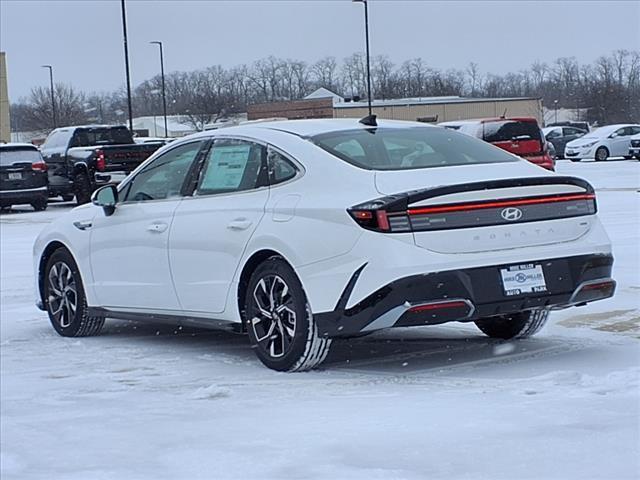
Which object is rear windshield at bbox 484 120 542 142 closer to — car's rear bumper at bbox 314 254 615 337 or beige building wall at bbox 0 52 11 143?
car's rear bumper at bbox 314 254 615 337

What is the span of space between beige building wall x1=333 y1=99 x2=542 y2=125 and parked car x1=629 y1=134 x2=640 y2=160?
3718 centimetres

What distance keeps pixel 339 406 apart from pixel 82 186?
21.2 meters

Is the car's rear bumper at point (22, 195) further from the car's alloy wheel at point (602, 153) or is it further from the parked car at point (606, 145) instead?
the car's alloy wheel at point (602, 153)

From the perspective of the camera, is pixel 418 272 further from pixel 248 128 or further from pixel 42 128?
pixel 42 128

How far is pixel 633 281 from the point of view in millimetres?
9797

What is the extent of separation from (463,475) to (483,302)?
194 cm

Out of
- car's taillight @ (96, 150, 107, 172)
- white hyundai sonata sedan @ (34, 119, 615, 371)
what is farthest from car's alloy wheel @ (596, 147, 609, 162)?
white hyundai sonata sedan @ (34, 119, 615, 371)

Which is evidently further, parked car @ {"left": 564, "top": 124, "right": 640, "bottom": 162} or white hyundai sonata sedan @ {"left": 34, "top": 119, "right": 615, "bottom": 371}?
parked car @ {"left": 564, "top": 124, "right": 640, "bottom": 162}

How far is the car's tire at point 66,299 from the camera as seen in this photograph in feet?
27.8

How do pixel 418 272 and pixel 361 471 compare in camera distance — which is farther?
pixel 418 272

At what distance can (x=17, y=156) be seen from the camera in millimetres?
25344

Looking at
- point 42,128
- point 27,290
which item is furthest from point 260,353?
point 42,128

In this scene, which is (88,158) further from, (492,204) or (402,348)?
(492,204)

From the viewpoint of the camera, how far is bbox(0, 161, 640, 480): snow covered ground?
182 inches
